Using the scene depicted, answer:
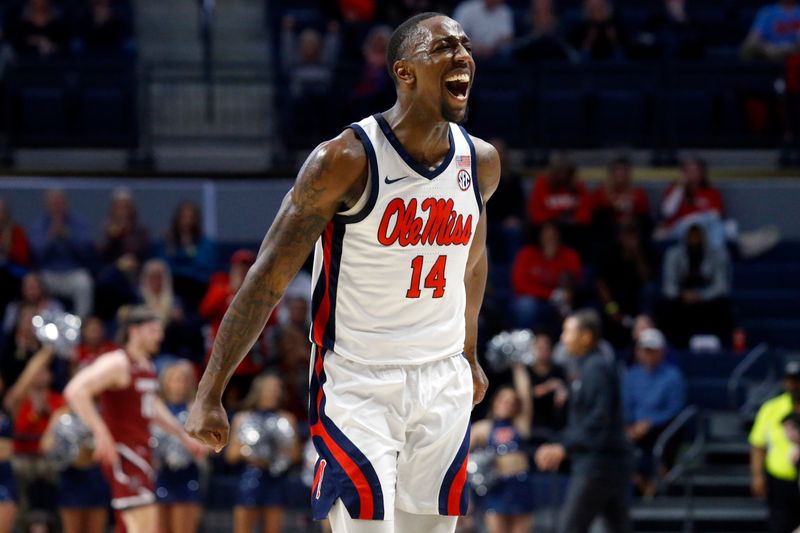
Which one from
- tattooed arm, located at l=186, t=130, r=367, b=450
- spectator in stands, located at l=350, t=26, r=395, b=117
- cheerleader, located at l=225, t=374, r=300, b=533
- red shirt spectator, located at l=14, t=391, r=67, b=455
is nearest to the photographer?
tattooed arm, located at l=186, t=130, r=367, b=450

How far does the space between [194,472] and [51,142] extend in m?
5.43

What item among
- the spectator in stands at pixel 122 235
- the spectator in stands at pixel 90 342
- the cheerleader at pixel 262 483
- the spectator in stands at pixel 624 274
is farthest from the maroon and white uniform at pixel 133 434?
the spectator in stands at pixel 624 274

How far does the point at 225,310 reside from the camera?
38.1ft

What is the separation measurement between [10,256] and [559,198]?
4921 mm

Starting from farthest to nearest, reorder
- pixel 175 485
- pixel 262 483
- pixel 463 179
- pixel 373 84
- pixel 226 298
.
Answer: pixel 373 84, pixel 226 298, pixel 262 483, pixel 175 485, pixel 463 179

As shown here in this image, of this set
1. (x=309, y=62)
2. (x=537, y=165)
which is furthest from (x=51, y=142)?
(x=537, y=165)

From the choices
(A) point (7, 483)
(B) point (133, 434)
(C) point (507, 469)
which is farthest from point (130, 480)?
(C) point (507, 469)

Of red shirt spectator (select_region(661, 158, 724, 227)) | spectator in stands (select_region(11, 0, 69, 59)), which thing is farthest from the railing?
spectator in stands (select_region(11, 0, 69, 59))

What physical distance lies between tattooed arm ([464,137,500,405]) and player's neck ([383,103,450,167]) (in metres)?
0.25

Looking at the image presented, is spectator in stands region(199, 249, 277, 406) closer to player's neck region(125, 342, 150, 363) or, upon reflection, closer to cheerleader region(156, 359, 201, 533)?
cheerleader region(156, 359, 201, 533)

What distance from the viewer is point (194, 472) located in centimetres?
998

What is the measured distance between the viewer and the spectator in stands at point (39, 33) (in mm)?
14492

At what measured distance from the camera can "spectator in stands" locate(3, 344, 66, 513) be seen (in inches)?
418

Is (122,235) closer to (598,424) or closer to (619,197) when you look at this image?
(619,197)
